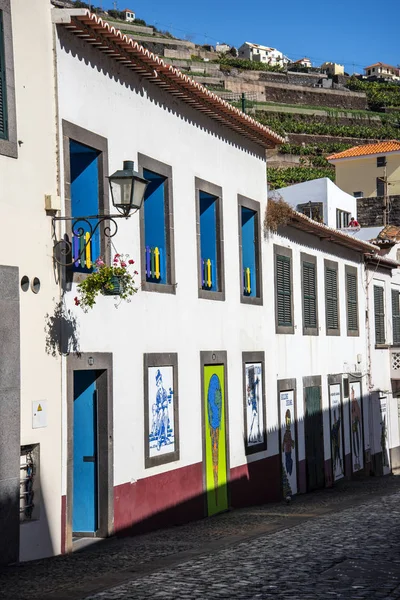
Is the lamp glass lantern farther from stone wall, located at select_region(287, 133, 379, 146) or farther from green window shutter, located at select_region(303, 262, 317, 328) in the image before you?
stone wall, located at select_region(287, 133, 379, 146)

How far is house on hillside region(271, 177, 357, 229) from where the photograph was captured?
31.9 meters

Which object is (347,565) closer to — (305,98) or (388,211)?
(388,211)

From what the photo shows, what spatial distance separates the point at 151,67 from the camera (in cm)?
1374

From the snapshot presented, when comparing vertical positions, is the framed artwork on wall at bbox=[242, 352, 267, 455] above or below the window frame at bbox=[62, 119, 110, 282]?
below

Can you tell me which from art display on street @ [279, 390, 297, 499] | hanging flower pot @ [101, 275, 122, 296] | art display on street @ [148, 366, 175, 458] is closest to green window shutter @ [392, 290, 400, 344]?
art display on street @ [279, 390, 297, 499]

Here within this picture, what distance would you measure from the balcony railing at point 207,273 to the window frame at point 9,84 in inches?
238

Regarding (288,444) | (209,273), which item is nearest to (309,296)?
(288,444)

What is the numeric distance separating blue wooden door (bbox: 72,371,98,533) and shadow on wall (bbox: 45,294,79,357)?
0.92 m

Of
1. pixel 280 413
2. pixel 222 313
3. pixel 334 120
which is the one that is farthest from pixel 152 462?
pixel 334 120

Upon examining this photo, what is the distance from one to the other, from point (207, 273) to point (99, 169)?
4.12 meters

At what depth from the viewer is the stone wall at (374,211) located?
3900 centimetres

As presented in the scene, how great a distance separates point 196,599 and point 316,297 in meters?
15.0

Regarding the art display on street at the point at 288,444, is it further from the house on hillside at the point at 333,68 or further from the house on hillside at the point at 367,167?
the house on hillside at the point at 333,68

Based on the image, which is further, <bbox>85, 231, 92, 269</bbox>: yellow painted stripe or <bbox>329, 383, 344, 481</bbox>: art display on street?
<bbox>329, 383, 344, 481</bbox>: art display on street
